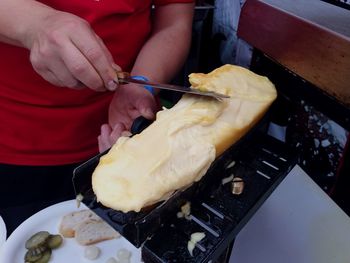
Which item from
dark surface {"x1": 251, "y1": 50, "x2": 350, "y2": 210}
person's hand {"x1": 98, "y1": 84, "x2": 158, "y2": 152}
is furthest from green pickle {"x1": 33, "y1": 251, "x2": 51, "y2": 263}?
dark surface {"x1": 251, "y1": 50, "x2": 350, "y2": 210}

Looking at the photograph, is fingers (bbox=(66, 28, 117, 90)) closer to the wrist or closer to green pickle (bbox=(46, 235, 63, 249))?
the wrist

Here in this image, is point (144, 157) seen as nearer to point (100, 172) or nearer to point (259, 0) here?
point (100, 172)

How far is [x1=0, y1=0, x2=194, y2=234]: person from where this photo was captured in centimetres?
113

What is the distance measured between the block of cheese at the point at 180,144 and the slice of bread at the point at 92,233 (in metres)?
0.46

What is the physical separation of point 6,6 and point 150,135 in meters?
0.51

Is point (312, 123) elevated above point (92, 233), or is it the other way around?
point (312, 123)

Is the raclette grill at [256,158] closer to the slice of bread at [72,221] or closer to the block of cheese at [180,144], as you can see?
the block of cheese at [180,144]

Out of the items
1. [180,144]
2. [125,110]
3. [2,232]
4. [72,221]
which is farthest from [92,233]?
[180,144]

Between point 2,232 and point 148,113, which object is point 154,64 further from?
point 2,232

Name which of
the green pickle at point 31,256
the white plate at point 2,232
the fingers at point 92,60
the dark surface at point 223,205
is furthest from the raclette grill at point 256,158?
the white plate at point 2,232

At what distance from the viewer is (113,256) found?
111cm

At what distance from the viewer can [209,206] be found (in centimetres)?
75

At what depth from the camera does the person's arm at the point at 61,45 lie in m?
0.78

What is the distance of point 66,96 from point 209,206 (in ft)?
2.44
